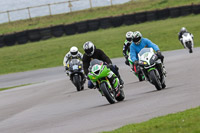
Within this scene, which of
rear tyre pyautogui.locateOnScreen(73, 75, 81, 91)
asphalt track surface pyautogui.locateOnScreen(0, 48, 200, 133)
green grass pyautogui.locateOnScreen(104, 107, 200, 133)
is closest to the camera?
green grass pyautogui.locateOnScreen(104, 107, 200, 133)

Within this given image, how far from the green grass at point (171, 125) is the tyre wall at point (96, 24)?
1344 inches

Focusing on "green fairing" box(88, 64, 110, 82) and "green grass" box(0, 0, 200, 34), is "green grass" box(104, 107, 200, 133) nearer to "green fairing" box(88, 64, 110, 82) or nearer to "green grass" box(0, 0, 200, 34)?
"green fairing" box(88, 64, 110, 82)

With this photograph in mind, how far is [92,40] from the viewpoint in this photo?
40438 millimetres

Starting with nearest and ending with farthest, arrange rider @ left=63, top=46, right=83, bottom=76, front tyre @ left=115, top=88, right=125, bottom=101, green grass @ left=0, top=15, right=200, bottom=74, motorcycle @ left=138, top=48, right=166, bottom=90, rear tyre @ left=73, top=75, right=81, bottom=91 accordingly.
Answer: front tyre @ left=115, top=88, right=125, bottom=101
motorcycle @ left=138, top=48, right=166, bottom=90
rear tyre @ left=73, top=75, right=81, bottom=91
rider @ left=63, top=46, right=83, bottom=76
green grass @ left=0, top=15, right=200, bottom=74

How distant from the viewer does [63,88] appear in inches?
798

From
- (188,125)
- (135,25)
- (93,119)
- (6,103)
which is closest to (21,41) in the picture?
(135,25)

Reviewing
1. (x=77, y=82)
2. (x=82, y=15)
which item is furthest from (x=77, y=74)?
(x=82, y=15)

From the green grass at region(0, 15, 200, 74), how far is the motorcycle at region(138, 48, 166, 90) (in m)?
20.9

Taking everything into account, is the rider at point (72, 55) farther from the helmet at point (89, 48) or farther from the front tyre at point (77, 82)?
the helmet at point (89, 48)

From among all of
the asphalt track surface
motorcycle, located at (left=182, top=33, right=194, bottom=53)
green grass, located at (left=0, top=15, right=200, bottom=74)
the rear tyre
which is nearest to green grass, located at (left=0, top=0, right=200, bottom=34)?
green grass, located at (left=0, top=15, right=200, bottom=74)

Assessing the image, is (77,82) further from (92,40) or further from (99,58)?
(92,40)

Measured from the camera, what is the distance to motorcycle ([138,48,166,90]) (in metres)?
13.1

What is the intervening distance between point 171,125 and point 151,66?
570 cm

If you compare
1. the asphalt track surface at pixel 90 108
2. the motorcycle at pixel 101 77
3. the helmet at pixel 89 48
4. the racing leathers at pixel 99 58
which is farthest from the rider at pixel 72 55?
A: the motorcycle at pixel 101 77
